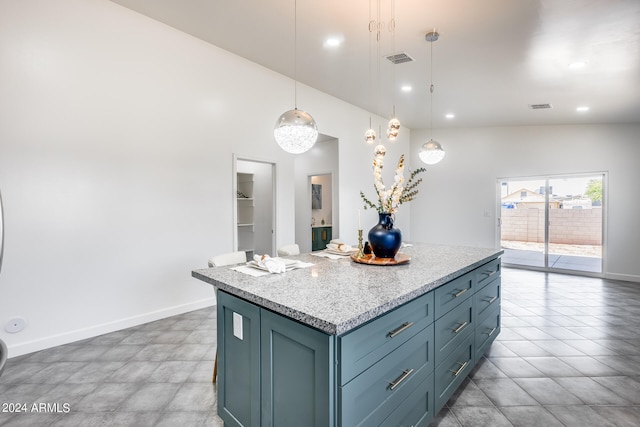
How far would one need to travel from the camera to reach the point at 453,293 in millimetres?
1979

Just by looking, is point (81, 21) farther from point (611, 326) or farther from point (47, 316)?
point (611, 326)

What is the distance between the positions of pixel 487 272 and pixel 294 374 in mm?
1941

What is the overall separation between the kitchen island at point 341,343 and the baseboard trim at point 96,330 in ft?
6.68

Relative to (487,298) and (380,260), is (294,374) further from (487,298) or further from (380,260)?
(487,298)

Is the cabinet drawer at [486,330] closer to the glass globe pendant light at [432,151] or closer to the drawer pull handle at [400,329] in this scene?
the drawer pull handle at [400,329]

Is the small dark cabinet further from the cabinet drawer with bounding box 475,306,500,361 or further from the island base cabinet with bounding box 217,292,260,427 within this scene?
the island base cabinet with bounding box 217,292,260,427

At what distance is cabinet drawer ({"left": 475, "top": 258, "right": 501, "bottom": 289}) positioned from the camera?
2379 millimetres

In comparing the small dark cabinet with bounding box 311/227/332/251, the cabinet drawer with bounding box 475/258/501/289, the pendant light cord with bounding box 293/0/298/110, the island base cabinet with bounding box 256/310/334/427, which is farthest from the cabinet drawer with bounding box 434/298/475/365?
the small dark cabinet with bounding box 311/227/332/251

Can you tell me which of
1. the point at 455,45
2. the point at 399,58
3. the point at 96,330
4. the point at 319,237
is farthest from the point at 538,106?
the point at 96,330

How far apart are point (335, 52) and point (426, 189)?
15.1ft

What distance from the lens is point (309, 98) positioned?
5.16m

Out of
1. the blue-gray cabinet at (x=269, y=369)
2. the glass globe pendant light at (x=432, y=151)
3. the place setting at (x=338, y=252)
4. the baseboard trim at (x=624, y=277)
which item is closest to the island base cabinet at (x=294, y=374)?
the blue-gray cabinet at (x=269, y=369)

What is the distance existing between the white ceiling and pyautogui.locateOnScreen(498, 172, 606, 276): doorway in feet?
4.67

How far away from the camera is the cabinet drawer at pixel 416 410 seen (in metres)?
1.46
